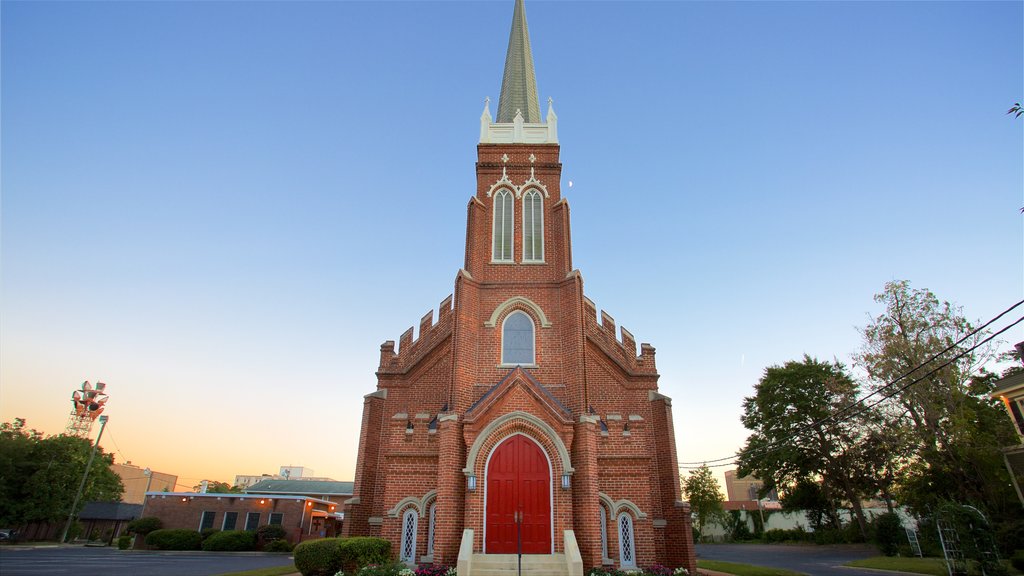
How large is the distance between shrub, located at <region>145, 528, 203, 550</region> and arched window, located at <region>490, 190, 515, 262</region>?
98.9 feet

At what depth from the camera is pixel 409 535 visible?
16109mm

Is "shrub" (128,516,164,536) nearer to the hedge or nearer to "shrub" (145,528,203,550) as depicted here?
"shrub" (145,528,203,550)

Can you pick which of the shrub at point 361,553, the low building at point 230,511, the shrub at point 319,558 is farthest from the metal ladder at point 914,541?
the low building at point 230,511

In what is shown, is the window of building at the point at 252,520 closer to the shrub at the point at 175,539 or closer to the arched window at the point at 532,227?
the shrub at the point at 175,539

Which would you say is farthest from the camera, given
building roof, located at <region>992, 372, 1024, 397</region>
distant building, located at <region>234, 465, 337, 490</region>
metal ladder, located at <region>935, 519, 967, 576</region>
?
distant building, located at <region>234, 465, 337, 490</region>

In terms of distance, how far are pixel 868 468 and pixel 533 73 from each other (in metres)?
34.5

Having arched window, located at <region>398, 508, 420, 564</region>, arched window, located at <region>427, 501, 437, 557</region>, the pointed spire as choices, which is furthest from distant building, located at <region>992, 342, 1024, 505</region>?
arched window, located at <region>398, 508, 420, 564</region>

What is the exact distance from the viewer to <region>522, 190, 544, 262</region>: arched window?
20094mm

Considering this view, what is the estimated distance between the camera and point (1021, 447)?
23.5 m

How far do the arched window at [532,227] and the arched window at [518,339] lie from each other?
253 centimetres

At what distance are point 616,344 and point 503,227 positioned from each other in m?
6.45

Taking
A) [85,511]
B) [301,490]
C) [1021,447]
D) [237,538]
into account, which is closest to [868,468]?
[1021,447]

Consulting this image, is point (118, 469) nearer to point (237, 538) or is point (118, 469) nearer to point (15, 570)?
point (237, 538)

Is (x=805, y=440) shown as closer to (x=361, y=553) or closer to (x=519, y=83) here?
(x=519, y=83)
